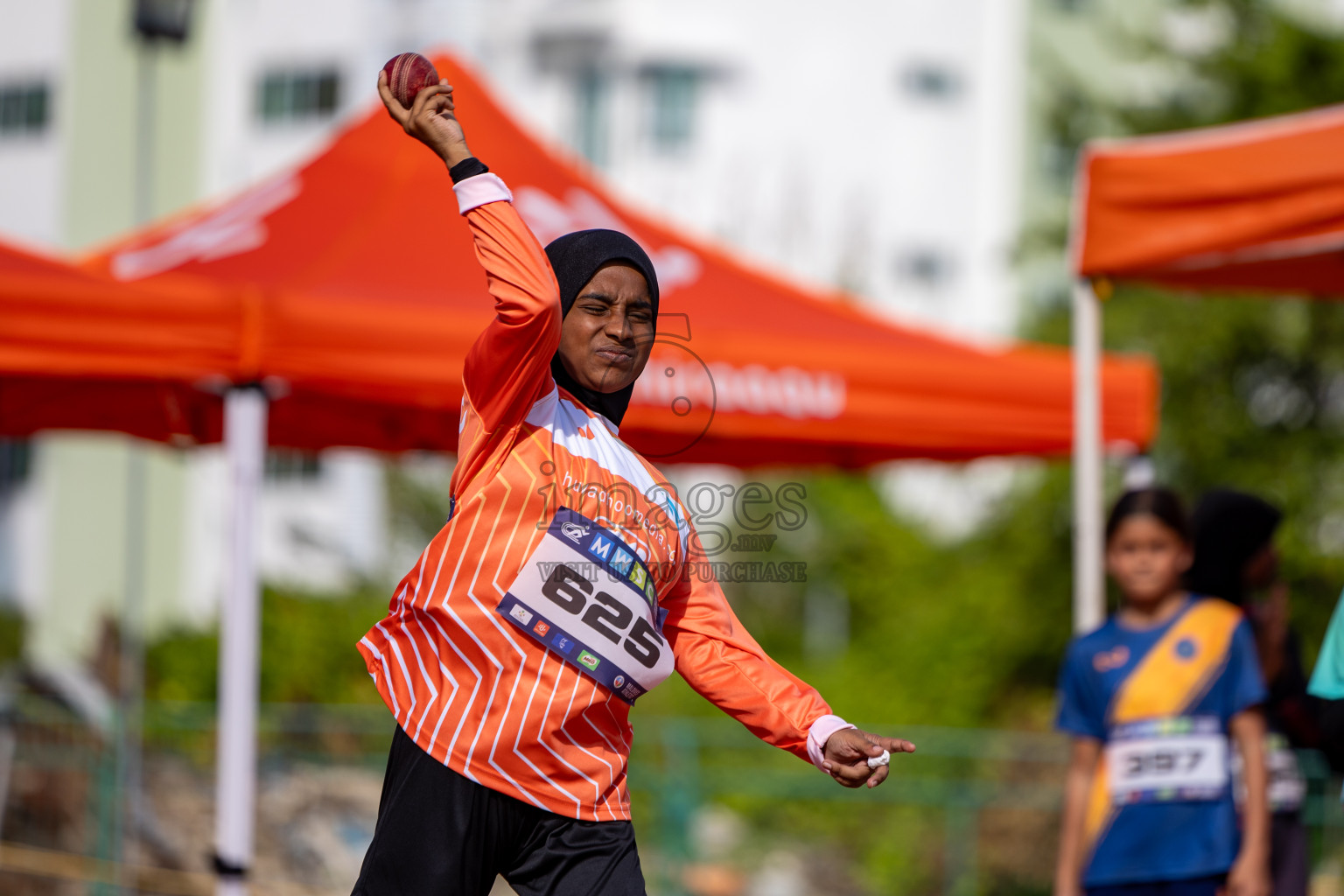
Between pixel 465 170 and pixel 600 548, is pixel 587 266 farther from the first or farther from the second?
pixel 600 548

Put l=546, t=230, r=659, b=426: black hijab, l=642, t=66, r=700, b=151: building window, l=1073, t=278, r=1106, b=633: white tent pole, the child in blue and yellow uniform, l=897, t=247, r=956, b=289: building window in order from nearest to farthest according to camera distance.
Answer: l=546, t=230, r=659, b=426: black hijab < the child in blue and yellow uniform < l=1073, t=278, r=1106, b=633: white tent pole < l=642, t=66, r=700, b=151: building window < l=897, t=247, r=956, b=289: building window

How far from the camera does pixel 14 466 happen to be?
73.7 ft

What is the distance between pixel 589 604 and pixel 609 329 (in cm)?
45

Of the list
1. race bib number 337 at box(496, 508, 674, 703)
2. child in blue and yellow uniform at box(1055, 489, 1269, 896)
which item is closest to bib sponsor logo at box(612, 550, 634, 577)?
race bib number 337 at box(496, 508, 674, 703)

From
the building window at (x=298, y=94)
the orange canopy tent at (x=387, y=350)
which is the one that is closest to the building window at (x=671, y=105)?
the building window at (x=298, y=94)

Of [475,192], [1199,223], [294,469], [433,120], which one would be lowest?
[294,469]

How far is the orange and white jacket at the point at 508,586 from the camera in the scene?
2.33 metres

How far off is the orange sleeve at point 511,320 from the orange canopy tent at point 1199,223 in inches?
112

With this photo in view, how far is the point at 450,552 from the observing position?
7.91 feet

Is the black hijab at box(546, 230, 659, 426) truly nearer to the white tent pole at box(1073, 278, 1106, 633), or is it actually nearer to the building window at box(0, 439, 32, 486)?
the white tent pole at box(1073, 278, 1106, 633)

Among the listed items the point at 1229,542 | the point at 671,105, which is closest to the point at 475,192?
the point at 1229,542

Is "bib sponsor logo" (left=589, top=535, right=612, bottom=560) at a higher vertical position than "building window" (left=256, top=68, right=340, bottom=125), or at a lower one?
lower

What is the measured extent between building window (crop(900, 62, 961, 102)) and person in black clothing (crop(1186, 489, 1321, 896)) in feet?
70.6

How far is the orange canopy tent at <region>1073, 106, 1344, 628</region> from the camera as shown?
14.2 feet
